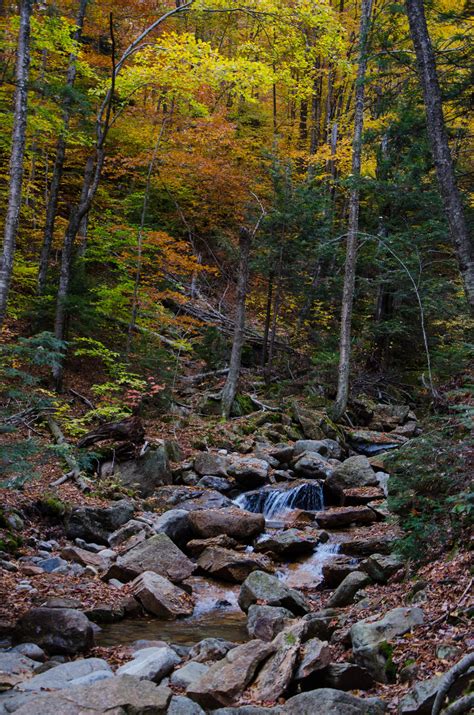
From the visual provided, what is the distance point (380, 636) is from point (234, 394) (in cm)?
1149

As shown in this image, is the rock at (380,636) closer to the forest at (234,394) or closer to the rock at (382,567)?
the forest at (234,394)

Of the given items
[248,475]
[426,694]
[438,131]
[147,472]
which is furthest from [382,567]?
[438,131]

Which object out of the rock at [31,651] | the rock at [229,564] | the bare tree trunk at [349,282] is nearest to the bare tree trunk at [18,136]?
the rock at [31,651]

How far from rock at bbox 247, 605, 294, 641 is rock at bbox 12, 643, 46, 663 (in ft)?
8.11

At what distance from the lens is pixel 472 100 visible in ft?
29.6

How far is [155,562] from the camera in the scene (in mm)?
8375

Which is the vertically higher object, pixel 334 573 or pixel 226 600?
pixel 334 573

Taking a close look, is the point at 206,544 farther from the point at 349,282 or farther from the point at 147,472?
the point at 349,282

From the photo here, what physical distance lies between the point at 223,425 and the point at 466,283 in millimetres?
8709

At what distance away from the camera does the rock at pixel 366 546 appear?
8988mm

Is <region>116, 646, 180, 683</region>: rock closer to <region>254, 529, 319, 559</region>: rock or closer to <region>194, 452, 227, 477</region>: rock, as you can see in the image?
<region>254, 529, 319, 559</region>: rock

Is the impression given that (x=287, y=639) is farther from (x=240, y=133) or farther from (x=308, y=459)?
(x=240, y=133)

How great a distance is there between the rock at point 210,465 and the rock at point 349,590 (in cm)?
568

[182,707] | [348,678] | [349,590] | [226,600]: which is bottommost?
[226,600]
